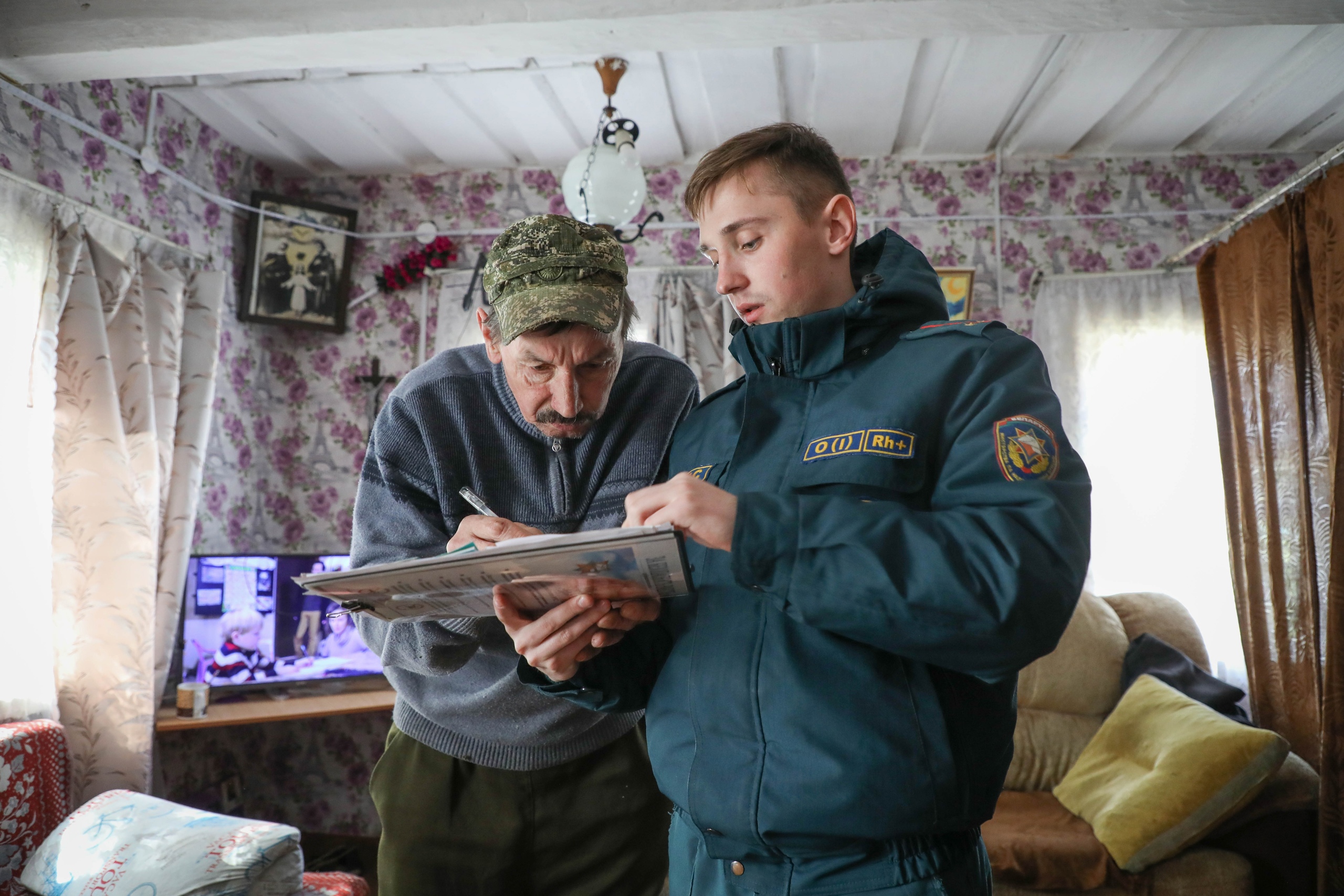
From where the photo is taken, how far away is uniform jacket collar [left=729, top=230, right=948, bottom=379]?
1042mm

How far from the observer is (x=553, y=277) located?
4.12 ft

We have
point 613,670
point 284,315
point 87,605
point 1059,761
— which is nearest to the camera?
point 613,670

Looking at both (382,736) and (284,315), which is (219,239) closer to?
(284,315)

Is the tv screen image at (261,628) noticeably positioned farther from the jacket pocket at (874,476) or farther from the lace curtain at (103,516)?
the jacket pocket at (874,476)

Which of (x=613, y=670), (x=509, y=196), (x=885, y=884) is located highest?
(x=509, y=196)

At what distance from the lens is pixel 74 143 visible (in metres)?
2.97

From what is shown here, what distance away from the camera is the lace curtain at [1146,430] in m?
3.74

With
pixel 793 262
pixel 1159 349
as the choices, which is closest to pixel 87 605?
pixel 793 262

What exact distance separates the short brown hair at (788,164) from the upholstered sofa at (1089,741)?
2.19 m

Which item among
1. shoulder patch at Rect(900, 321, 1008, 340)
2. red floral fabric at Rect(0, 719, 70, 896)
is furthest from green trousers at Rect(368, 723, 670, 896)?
red floral fabric at Rect(0, 719, 70, 896)

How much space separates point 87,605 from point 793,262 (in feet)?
8.89

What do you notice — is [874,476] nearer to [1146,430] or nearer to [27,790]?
[27,790]

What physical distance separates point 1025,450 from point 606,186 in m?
2.09

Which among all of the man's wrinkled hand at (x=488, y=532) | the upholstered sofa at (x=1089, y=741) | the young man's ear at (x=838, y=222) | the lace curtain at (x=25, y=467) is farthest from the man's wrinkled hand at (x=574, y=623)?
the lace curtain at (x=25, y=467)
